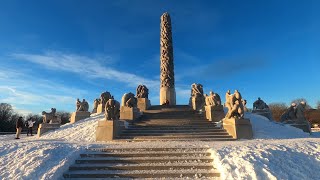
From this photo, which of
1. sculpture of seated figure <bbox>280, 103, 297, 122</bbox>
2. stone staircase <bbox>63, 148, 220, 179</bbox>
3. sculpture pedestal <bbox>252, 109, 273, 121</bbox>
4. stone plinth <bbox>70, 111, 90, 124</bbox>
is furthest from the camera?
sculpture pedestal <bbox>252, 109, 273, 121</bbox>

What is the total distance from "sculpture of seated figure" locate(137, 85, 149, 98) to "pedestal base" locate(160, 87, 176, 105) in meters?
4.25

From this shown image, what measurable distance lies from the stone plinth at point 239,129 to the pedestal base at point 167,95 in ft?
48.4

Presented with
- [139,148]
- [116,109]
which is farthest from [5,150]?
[116,109]

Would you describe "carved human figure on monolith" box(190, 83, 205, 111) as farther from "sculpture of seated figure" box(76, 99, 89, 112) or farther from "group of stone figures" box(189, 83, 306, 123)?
"sculpture of seated figure" box(76, 99, 89, 112)

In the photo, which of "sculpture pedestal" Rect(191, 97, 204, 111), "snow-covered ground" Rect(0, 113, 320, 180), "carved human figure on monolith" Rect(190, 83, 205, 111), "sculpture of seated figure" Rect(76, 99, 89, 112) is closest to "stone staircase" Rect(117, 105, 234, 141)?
"sculpture pedestal" Rect(191, 97, 204, 111)

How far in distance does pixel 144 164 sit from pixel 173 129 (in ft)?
24.8

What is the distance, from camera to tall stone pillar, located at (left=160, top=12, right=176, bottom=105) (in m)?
31.0

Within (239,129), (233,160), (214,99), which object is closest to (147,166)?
(233,160)

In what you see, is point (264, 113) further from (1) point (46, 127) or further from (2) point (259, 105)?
(1) point (46, 127)

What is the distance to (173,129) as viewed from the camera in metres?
17.3

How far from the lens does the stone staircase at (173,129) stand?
611 inches

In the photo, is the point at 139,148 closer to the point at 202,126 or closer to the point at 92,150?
the point at 92,150

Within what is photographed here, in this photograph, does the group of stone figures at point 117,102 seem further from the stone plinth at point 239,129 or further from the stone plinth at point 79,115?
the stone plinth at point 239,129

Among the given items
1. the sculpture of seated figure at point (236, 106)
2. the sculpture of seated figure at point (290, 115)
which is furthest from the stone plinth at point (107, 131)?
the sculpture of seated figure at point (290, 115)
